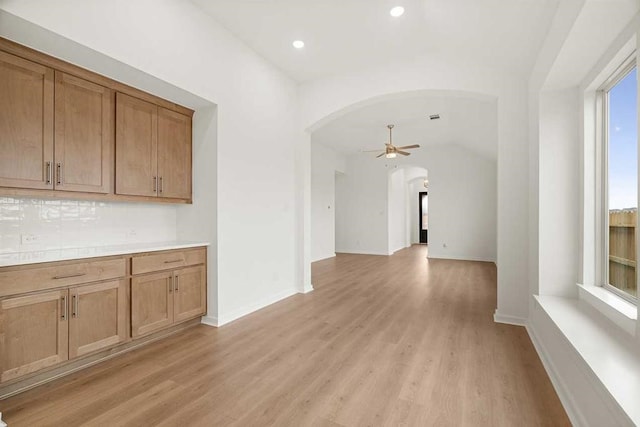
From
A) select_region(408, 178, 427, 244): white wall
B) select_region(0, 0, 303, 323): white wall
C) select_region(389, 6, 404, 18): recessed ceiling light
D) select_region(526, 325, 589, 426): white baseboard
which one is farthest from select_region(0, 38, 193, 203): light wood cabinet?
select_region(408, 178, 427, 244): white wall

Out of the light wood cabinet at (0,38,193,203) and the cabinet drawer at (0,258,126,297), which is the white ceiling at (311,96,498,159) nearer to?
the light wood cabinet at (0,38,193,203)

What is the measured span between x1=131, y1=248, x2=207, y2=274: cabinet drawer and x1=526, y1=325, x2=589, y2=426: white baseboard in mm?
3292

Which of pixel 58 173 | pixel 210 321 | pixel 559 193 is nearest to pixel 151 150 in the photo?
pixel 58 173

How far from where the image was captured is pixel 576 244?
2.70 meters

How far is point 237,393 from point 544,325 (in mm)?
2576

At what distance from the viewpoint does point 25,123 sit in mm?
2158

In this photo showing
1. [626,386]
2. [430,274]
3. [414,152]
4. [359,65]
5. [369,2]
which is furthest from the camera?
[414,152]

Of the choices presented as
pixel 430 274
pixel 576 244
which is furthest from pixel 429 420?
pixel 430 274

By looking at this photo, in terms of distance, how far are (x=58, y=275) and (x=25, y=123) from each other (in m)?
1.14

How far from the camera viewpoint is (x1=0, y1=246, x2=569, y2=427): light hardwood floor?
1.79m

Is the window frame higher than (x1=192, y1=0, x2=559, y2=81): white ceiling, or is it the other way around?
(x1=192, y1=0, x2=559, y2=81): white ceiling

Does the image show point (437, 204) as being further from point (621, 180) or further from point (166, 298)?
point (166, 298)

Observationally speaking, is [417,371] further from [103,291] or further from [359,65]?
[359,65]

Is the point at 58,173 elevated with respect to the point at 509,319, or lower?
elevated
